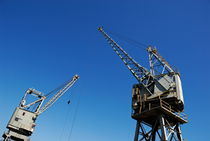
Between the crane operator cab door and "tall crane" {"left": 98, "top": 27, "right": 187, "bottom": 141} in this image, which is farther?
the crane operator cab door

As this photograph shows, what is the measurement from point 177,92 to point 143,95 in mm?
5096

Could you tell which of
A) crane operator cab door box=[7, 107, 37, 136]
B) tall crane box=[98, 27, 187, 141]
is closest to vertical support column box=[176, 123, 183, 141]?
tall crane box=[98, 27, 187, 141]

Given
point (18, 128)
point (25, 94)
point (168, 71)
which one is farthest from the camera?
point (25, 94)

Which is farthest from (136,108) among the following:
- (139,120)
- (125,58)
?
(125,58)

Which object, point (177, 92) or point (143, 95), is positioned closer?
point (177, 92)

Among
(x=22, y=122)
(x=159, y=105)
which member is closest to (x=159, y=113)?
(x=159, y=105)

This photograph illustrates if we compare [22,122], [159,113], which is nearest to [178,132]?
[159,113]

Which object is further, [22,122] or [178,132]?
[22,122]

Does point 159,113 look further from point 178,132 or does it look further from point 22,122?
point 22,122

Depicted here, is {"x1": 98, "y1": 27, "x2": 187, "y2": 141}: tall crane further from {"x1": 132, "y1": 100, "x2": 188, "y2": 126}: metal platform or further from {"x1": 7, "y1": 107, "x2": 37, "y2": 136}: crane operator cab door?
{"x1": 7, "y1": 107, "x2": 37, "y2": 136}: crane operator cab door

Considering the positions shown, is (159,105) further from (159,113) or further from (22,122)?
(22,122)

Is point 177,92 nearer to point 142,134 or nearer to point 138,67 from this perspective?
point 142,134

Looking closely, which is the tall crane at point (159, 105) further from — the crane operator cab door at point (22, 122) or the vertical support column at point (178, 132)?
the crane operator cab door at point (22, 122)

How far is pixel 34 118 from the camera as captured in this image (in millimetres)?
39719
